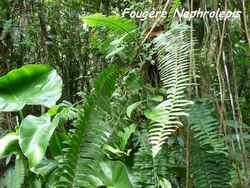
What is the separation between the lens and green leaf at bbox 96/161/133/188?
1313 mm

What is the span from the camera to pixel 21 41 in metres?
3.13

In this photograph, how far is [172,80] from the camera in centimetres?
127

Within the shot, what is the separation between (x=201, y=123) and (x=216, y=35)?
1.32 ft

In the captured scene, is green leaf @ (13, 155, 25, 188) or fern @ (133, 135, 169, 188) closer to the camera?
fern @ (133, 135, 169, 188)

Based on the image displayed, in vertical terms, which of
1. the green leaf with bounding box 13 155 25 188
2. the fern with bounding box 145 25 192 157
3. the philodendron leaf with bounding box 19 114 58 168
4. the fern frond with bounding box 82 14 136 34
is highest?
the fern frond with bounding box 82 14 136 34

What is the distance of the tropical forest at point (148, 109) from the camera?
3.98 ft

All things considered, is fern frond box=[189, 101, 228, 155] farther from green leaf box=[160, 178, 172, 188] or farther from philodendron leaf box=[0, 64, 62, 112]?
philodendron leaf box=[0, 64, 62, 112]

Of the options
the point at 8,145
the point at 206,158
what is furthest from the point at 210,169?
the point at 8,145

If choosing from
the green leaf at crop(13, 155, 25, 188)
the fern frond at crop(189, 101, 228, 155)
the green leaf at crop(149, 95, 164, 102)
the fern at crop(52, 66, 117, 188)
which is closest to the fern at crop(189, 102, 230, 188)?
the fern frond at crop(189, 101, 228, 155)

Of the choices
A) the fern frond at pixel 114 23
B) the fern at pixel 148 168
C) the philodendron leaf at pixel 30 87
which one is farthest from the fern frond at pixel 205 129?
the philodendron leaf at pixel 30 87

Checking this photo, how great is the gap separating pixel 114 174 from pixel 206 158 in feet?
0.91

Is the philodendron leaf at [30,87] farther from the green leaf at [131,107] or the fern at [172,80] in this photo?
the fern at [172,80]

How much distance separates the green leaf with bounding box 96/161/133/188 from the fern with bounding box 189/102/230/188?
204 millimetres

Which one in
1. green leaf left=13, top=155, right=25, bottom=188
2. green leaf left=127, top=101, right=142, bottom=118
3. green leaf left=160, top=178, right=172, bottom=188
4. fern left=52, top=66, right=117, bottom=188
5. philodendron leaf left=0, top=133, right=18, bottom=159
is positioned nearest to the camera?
fern left=52, top=66, right=117, bottom=188
